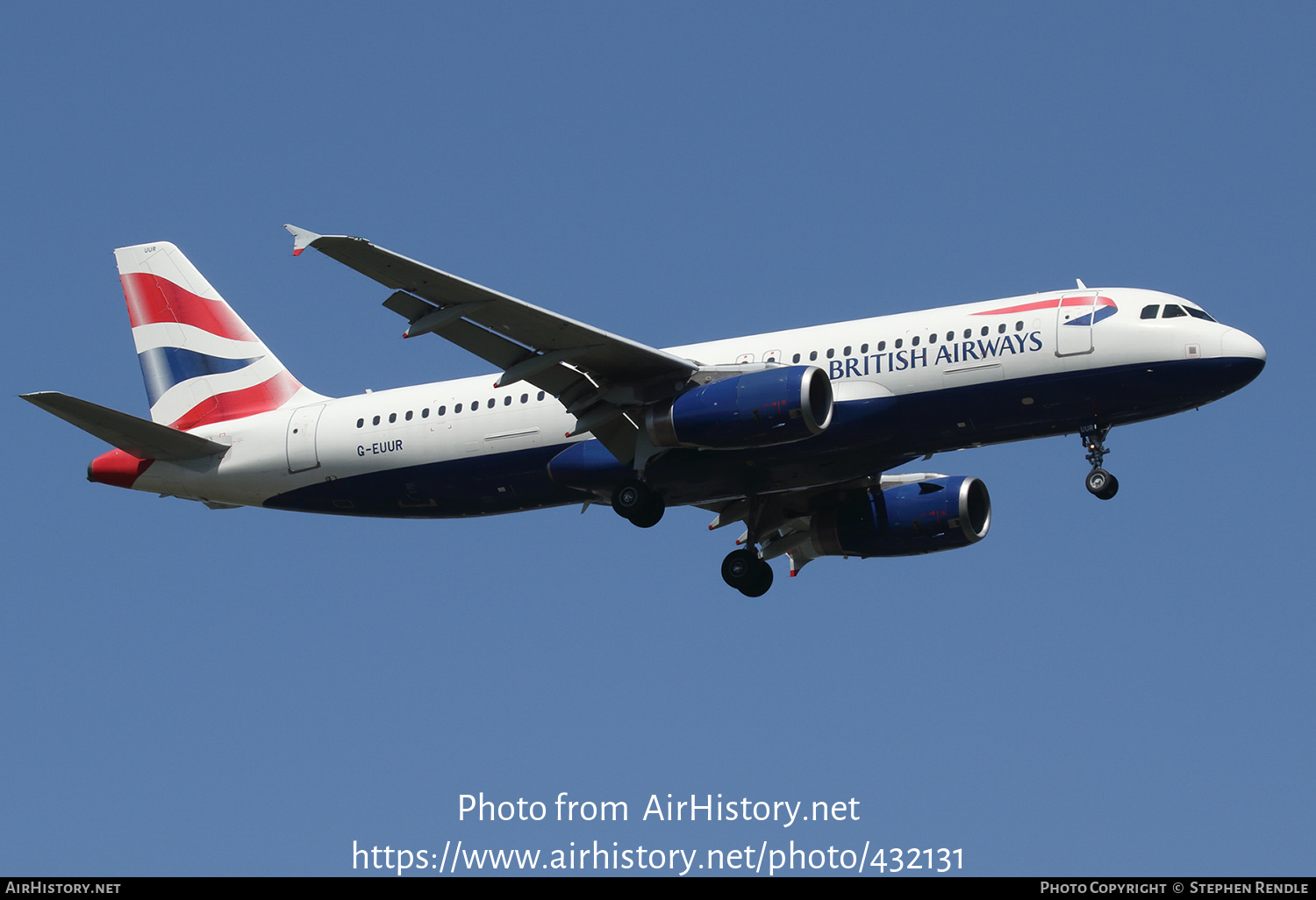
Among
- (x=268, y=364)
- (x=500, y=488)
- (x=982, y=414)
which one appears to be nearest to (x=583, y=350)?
(x=500, y=488)

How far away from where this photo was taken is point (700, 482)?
3716cm

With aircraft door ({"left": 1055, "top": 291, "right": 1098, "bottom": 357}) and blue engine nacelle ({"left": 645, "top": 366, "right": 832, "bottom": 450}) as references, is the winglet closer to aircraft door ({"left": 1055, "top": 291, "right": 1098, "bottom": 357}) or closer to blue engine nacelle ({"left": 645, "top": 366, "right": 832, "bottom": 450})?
blue engine nacelle ({"left": 645, "top": 366, "right": 832, "bottom": 450})

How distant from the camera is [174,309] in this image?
4362cm

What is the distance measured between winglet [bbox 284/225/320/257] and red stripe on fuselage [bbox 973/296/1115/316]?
13.2 m

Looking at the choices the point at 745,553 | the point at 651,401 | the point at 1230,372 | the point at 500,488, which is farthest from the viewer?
the point at 745,553

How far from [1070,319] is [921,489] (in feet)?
23.2

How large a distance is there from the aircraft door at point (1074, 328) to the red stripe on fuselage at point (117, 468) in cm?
2108

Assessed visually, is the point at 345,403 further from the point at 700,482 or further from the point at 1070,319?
the point at 1070,319

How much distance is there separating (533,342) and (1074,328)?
10.8 metres

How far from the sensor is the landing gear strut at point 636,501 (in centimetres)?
3691

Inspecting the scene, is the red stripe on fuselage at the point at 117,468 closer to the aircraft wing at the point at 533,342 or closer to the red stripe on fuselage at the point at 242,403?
the red stripe on fuselage at the point at 242,403

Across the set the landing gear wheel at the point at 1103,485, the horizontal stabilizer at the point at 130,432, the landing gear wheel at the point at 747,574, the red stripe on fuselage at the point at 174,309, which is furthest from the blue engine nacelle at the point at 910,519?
the red stripe on fuselage at the point at 174,309

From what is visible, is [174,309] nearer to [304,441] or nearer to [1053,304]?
[304,441]

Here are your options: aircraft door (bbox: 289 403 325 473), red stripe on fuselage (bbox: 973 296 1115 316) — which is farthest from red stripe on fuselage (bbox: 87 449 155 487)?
red stripe on fuselage (bbox: 973 296 1115 316)
